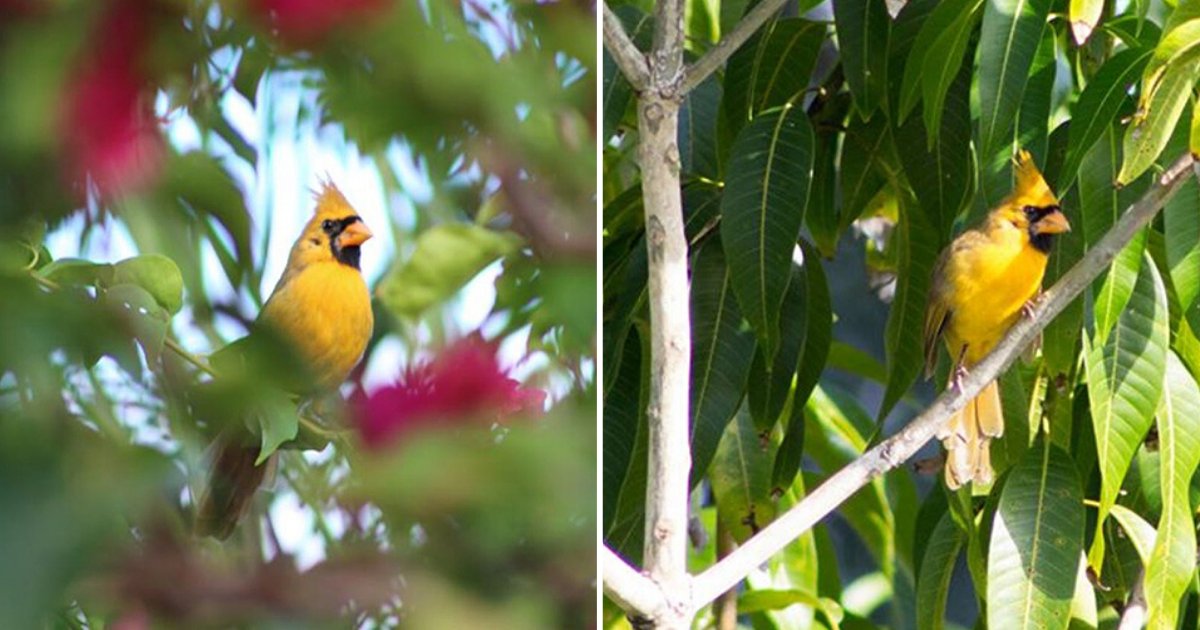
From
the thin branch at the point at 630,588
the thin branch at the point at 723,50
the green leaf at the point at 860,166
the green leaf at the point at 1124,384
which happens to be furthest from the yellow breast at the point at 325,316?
the green leaf at the point at 860,166

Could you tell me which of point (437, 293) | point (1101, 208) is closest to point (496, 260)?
point (437, 293)

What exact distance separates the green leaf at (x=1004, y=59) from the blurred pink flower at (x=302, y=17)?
59cm

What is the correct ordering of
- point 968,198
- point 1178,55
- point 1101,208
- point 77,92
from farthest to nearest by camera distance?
point 968,198 < point 1101,208 < point 1178,55 < point 77,92

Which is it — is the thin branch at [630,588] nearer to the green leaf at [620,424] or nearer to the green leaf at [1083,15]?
the green leaf at [620,424]

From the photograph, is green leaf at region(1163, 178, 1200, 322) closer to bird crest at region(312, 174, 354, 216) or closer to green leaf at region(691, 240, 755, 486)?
green leaf at region(691, 240, 755, 486)

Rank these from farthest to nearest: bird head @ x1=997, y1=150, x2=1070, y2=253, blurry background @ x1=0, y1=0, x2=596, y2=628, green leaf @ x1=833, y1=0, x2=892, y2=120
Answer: bird head @ x1=997, y1=150, x2=1070, y2=253 → green leaf @ x1=833, y1=0, x2=892, y2=120 → blurry background @ x1=0, y1=0, x2=596, y2=628

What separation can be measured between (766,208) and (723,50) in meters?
0.21

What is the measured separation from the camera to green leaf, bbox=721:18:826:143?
48.4 inches

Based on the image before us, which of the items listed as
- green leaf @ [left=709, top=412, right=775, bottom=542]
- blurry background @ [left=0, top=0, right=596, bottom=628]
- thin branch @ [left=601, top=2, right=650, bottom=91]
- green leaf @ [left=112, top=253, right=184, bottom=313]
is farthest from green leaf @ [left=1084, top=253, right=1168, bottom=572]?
green leaf @ [left=112, top=253, right=184, bottom=313]

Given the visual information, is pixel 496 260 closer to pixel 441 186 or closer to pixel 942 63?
pixel 441 186

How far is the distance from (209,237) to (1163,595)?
0.78 metres

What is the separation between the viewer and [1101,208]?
3.56 feet

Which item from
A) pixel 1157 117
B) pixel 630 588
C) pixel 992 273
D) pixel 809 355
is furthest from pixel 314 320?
pixel 992 273

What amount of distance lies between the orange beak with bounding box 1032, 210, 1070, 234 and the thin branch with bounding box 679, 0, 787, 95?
317mm
